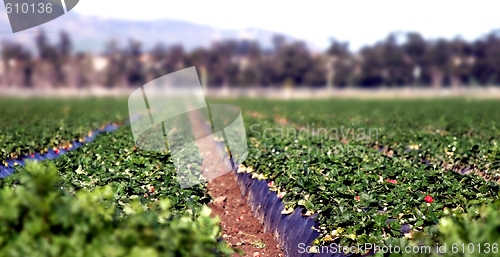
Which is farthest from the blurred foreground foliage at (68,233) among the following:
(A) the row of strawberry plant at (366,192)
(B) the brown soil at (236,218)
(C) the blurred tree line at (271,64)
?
(C) the blurred tree line at (271,64)

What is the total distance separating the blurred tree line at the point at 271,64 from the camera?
89.1 metres

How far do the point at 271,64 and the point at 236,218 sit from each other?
89.3 m

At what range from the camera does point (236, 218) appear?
852 cm

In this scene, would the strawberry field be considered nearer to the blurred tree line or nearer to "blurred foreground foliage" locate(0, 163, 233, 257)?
"blurred foreground foliage" locate(0, 163, 233, 257)

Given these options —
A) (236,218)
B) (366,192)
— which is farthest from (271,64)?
(366,192)

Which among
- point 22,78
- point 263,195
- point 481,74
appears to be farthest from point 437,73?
point 263,195

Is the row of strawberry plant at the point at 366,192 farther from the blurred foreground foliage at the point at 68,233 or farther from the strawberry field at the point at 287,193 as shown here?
the blurred foreground foliage at the point at 68,233

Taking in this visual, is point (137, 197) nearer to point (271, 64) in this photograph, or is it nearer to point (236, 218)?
point (236, 218)

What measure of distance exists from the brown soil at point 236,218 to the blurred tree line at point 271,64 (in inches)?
3157

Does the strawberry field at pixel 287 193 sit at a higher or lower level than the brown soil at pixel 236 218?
higher

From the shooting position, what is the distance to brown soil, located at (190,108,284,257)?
709 cm

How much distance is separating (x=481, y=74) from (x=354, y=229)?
295 feet

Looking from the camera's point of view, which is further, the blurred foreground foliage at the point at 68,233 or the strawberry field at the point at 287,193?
the strawberry field at the point at 287,193

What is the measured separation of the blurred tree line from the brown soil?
80.2m
